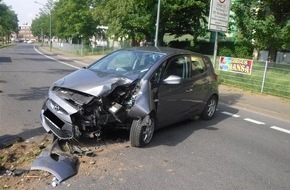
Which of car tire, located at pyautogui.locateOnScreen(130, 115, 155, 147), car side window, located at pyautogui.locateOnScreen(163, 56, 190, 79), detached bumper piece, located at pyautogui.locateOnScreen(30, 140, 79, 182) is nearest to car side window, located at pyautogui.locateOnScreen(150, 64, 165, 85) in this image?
car side window, located at pyautogui.locateOnScreen(163, 56, 190, 79)

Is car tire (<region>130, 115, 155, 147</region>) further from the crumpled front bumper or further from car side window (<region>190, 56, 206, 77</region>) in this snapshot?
car side window (<region>190, 56, 206, 77</region>)

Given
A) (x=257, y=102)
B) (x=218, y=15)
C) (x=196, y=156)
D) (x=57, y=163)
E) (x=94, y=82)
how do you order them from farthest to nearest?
1. (x=218, y=15)
2. (x=257, y=102)
3. (x=196, y=156)
4. (x=94, y=82)
5. (x=57, y=163)

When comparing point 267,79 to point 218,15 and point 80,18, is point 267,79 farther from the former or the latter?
point 80,18

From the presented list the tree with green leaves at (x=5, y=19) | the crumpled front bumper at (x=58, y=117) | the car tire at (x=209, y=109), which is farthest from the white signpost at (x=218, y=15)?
the tree with green leaves at (x=5, y=19)

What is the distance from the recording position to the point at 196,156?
5.95 meters

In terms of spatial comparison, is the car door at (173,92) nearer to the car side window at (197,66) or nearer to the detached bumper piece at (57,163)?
the car side window at (197,66)

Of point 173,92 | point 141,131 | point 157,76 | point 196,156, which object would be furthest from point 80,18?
point 196,156

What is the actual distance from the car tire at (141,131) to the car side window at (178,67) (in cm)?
100

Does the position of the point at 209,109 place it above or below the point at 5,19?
below

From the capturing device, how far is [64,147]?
5609 millimetres

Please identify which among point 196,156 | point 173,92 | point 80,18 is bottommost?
point 196,156

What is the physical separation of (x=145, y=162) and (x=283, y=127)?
15.9 feet

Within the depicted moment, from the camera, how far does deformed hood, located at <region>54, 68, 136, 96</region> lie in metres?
5.60

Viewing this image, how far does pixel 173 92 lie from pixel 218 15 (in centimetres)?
864
